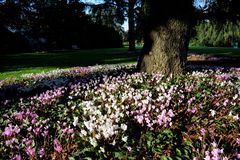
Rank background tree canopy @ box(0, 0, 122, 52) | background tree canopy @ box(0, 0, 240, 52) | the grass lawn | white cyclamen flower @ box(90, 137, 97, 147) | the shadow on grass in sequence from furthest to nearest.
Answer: background tree canopy @ box(0, 0, 122, 52) < background tree canopy @ box(0, 0, 240, 52) < the shadow on grass < the grass lawn < white cyclamen flower @ box(90, 137, 97, 147)

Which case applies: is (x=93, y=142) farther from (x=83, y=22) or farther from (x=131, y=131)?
(x=83, y=22)

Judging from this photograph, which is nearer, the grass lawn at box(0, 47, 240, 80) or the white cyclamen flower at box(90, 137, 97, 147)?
the white cyclamen flower at box(90, 137, 97, 147)

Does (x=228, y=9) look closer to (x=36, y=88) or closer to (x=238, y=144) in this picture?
(x=36, y=88)

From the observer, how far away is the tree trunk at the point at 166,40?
10.2 metres

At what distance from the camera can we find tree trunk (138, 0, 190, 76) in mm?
10195

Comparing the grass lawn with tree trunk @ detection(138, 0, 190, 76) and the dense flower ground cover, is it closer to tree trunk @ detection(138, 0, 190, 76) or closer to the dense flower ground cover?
tree trunk @ detection(138, 0, 190, 76)

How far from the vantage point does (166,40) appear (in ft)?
33.5

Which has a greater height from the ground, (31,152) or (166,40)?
(166,40)

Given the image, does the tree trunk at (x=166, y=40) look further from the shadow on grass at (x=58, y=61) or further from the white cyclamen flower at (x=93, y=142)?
the shadow on grass at (x=58, y=61)

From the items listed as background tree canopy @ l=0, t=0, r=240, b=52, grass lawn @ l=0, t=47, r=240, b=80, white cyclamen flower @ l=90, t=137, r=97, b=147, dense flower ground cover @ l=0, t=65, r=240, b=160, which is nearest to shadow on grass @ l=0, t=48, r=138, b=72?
grass lawn @ l=0, t=47, r=240, b=80

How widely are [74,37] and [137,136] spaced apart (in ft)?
187

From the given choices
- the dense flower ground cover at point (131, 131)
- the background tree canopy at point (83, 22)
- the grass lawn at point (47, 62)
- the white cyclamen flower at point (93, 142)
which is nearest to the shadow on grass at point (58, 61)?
the grass lawn at point (47, 62)

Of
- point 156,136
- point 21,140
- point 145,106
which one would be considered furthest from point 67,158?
point 145,106

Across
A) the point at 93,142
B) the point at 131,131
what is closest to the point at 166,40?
the point at 131,131
